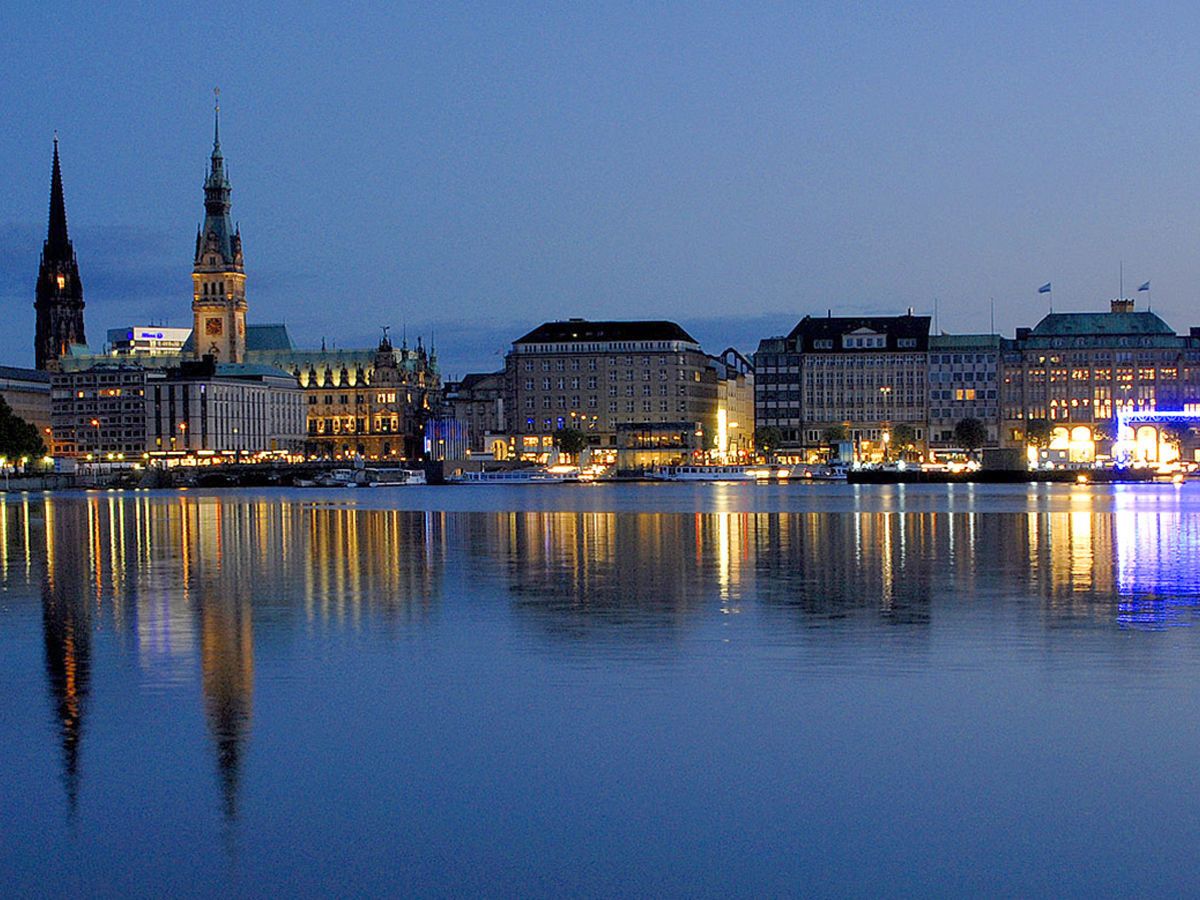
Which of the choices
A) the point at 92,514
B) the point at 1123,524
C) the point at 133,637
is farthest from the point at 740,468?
the point at 133,637

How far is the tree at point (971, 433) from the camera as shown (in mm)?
195875

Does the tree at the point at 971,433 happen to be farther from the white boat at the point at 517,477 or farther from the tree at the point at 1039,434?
the white boat at the point at 517,477

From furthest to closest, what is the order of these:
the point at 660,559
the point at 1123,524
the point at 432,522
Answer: the point at 432,522 → the point at 1123,524 → the point at 660,559

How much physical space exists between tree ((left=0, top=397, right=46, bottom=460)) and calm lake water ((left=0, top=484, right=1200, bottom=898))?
429 feet

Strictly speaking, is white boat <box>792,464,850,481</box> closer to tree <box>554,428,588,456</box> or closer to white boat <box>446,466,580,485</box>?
white boat <box>446,466,580,485</box>

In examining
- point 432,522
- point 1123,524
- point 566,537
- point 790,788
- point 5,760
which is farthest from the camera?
point 432,522

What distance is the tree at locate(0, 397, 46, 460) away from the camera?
161 m

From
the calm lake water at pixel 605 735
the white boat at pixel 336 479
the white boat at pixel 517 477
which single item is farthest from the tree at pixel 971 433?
the calm lake water at pixel 605 735

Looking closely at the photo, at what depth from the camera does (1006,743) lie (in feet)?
56.2

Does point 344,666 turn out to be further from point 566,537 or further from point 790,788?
point 566,537

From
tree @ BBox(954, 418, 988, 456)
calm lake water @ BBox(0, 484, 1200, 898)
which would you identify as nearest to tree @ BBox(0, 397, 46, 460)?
tree @ BBox(954, 418, 988, 456)

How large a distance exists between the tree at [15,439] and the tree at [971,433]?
105085 millimetres

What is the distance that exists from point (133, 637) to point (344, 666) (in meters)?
5.25

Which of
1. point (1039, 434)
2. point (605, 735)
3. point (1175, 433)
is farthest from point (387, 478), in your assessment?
point (605, 735)
